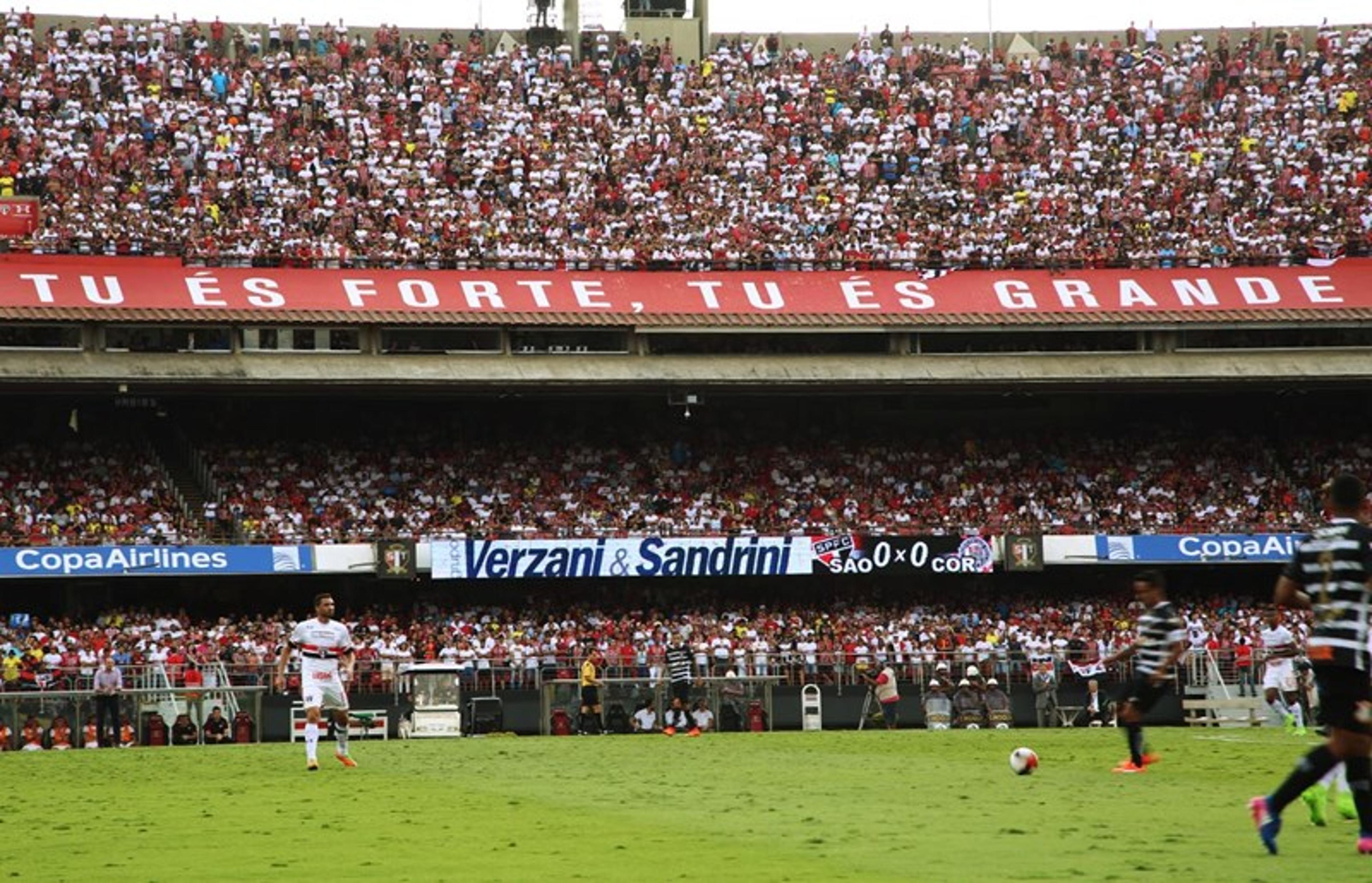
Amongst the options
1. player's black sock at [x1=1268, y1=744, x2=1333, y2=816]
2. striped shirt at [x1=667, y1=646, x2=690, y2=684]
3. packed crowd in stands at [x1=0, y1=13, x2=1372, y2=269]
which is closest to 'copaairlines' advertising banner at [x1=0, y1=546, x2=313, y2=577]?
packed crowd in stands at [x1=0, y1=13, x2=1372, y2=269]

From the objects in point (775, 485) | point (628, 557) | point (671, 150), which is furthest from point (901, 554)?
point (671, 150)

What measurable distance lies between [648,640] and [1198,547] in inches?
614

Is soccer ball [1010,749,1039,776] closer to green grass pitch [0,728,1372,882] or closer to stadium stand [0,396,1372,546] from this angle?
green grass pitch [0,728,1372,882]

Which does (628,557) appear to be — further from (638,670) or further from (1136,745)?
(1136,745)

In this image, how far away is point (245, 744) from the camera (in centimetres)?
3497

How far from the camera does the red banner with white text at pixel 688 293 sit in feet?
165

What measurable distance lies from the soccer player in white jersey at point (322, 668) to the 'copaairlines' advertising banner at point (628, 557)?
24235mm

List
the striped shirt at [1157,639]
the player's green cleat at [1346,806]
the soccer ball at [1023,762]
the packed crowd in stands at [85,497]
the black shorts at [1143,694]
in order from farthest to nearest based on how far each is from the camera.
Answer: the packed crowd in stands at [85,497]
the soccer ball at [1023,762]
the striped shirt at [1157,639]
the black shorts at [1143,694]
the player's green cleat at [1346,806]

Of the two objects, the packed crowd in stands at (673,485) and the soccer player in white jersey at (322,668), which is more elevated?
the packed crowd in stands at (673,485)

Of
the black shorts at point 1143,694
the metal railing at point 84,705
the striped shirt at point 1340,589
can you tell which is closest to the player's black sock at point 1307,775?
the striped shirt at point 1340,589

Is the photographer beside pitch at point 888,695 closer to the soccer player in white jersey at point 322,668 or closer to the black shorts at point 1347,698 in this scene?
the soccer player in white jersey at point 322,668

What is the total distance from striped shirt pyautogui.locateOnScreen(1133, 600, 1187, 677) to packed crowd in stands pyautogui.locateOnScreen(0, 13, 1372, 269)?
3391 cm

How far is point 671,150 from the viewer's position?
58.2 meters

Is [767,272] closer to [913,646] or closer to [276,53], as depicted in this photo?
[913,646]
